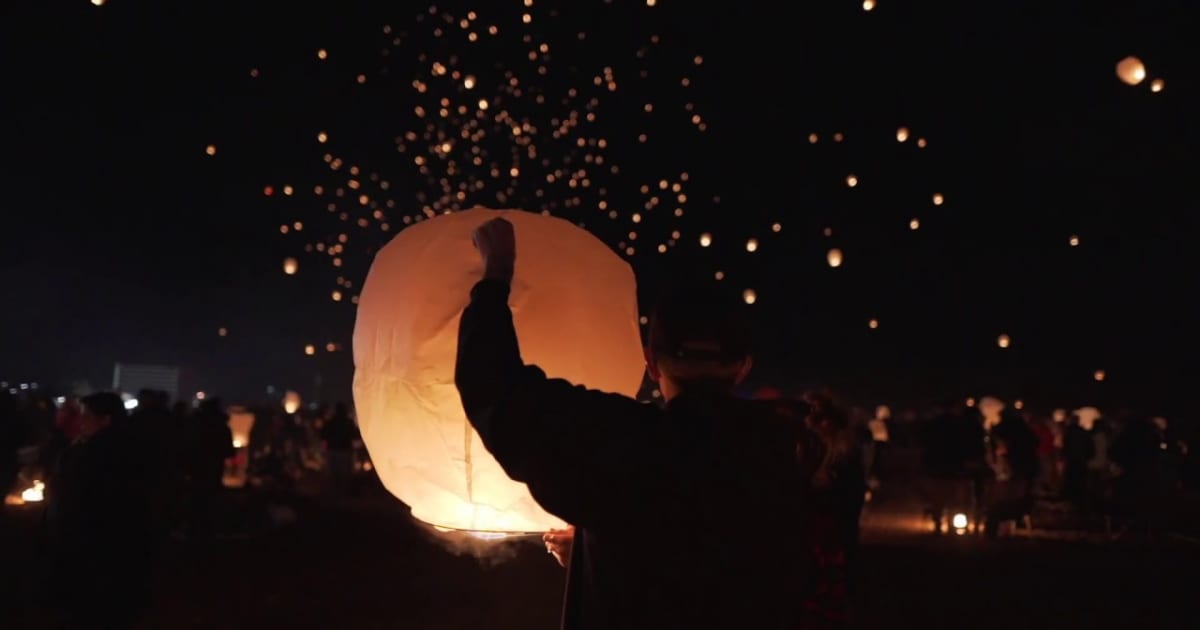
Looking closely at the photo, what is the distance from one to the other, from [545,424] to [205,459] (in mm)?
11618

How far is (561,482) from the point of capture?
5.62 ft

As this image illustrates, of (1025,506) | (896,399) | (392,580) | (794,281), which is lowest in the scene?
(392,580)

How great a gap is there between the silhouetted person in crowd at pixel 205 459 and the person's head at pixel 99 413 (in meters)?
6.71

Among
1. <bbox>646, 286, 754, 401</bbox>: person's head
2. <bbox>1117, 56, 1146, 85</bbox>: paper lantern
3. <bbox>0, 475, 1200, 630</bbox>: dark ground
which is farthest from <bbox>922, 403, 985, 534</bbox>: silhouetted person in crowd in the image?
<bbox>646, 286, 754, 401</bbox>: person's head

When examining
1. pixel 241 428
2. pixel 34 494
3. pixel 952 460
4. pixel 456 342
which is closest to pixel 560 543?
pixel 456 342

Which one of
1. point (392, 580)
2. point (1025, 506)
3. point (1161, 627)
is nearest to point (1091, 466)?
point (1025, 506)

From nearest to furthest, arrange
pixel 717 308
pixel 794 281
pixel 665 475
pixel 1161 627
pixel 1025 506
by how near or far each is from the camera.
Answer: pixel 665 475
pixel 717 308
pixel 1161 627
pixel 1025 506
pixel 794 281

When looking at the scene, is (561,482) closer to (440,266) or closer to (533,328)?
(533,328)

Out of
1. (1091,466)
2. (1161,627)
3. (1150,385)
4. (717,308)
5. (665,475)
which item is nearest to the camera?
(665,475)

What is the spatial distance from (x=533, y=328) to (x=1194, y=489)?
1530cm

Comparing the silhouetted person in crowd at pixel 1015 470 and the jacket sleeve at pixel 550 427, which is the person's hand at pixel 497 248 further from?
the silhouetted person in crowd at pixel 1015 470

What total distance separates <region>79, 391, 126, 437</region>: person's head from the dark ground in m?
2.48

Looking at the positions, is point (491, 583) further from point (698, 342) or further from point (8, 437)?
point (698, 342)

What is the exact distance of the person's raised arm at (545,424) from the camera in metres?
1.70
